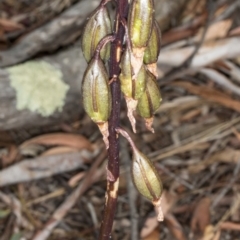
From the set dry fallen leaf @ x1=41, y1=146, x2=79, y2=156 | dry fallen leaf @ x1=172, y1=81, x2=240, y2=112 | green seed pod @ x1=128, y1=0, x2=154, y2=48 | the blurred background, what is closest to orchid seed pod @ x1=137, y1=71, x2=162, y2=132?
green seed pod @ x1=128, y1=0, x2=154, y2=48

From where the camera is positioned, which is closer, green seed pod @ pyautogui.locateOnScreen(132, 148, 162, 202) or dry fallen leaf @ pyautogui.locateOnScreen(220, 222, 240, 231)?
green seed pod @ pyautogui.locateOnScreen(132, 148, 162, 202)

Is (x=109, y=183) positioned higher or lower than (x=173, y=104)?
higher

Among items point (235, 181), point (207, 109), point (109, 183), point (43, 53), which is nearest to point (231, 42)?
point (207, 109)

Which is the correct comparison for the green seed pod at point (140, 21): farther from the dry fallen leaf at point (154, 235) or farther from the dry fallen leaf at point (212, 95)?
the dry fallen leaf at point (212, 95)

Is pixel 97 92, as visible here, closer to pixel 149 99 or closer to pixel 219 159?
pixel 149 99

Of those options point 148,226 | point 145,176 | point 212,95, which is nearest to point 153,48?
point 145,176

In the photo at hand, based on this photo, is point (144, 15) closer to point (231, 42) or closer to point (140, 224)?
point (140, 224)

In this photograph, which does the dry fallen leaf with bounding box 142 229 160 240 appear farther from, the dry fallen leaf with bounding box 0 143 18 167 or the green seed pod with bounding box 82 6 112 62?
the green seed pod with bounding box 82 6 112 62

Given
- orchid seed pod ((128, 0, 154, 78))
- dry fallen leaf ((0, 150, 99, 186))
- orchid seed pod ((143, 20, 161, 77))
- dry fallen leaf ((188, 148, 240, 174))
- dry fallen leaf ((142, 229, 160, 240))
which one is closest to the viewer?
orchid seed pod ((128, 0, 154, 78))
